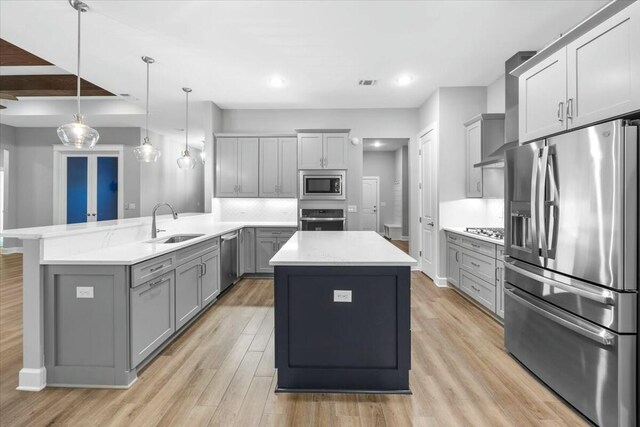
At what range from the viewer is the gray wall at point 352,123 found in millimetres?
5848

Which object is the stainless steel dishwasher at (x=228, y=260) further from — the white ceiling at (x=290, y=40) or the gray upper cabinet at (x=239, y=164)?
the white ceiling at (x=290, y=40)

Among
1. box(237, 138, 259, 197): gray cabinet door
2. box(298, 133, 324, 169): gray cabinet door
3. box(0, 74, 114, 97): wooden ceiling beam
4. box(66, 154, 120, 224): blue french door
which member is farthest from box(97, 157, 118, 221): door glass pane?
box(298, 133, 324, 169): gray cabinet door

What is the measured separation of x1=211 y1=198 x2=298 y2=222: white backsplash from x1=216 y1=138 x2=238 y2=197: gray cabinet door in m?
0.38

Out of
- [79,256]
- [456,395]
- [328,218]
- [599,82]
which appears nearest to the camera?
[599,82]

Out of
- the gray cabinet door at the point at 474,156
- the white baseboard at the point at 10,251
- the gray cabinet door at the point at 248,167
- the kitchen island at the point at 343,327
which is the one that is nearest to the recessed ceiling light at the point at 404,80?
the gray cabinet door at the point at 474,156

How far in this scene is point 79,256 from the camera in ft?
7.99

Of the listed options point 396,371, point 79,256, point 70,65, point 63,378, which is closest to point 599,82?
point 396,371

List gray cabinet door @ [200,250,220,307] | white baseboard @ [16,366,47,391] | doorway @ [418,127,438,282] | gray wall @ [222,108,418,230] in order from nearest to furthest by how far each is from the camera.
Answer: white baseboard @ [16,366,47,391] < gray cabinet door @ [200,250,220,307] < doorway @ [418,127,438,282] < gray wall @ [222,108,418,230]

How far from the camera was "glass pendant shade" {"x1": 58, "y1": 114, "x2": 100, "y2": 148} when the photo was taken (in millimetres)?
2684

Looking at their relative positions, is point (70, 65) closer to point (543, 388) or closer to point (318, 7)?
point (318, 7)

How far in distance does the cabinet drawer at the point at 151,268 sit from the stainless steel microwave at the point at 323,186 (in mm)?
2775

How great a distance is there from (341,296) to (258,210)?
3.96 meters

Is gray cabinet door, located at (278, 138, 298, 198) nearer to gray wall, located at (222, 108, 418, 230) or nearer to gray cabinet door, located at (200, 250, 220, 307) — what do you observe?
gray wall, located at (222, 108, 418, 230)

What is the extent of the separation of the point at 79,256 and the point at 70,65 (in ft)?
9.29
